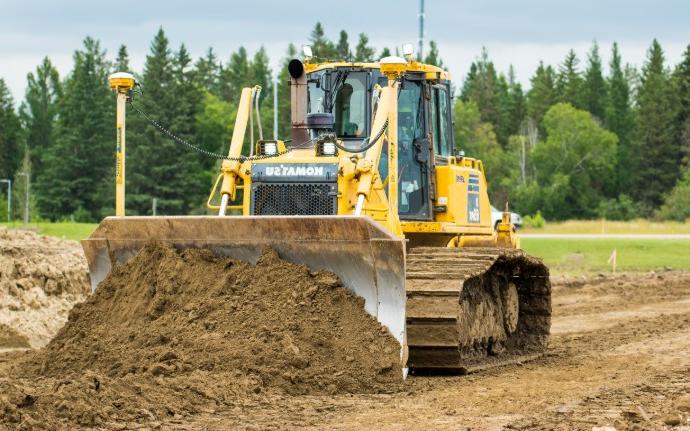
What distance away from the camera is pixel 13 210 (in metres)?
78.6

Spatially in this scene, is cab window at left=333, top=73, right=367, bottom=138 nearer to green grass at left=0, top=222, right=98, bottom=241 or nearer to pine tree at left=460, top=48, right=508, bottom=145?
green grass at left=0, top=222, right=98, bottom=241

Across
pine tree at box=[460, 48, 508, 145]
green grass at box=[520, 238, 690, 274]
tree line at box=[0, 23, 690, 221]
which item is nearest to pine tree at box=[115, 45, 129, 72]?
tree line at box=[0, 23, 690, 221]

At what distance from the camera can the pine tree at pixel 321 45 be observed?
8979 cm

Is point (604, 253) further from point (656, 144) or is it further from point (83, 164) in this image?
point (656, 144)

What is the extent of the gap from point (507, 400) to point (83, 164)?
249 feet

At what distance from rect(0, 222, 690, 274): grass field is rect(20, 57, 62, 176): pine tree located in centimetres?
6529

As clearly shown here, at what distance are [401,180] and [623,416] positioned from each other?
17.8 feet

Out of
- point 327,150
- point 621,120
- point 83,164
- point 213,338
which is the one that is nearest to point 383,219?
point 327,150

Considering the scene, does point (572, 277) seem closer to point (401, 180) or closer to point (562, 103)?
point (401, 180)

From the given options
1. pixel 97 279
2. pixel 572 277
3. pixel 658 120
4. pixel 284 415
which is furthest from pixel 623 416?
pixel 658 120

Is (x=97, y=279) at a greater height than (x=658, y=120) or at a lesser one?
lesser

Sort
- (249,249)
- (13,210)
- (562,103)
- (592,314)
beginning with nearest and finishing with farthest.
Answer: (249,249)
(592,314)
(13,210)
(562,103)

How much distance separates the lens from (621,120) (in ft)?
364

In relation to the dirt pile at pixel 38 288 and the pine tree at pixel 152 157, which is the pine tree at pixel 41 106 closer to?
the pine tree at pixel 152 157
